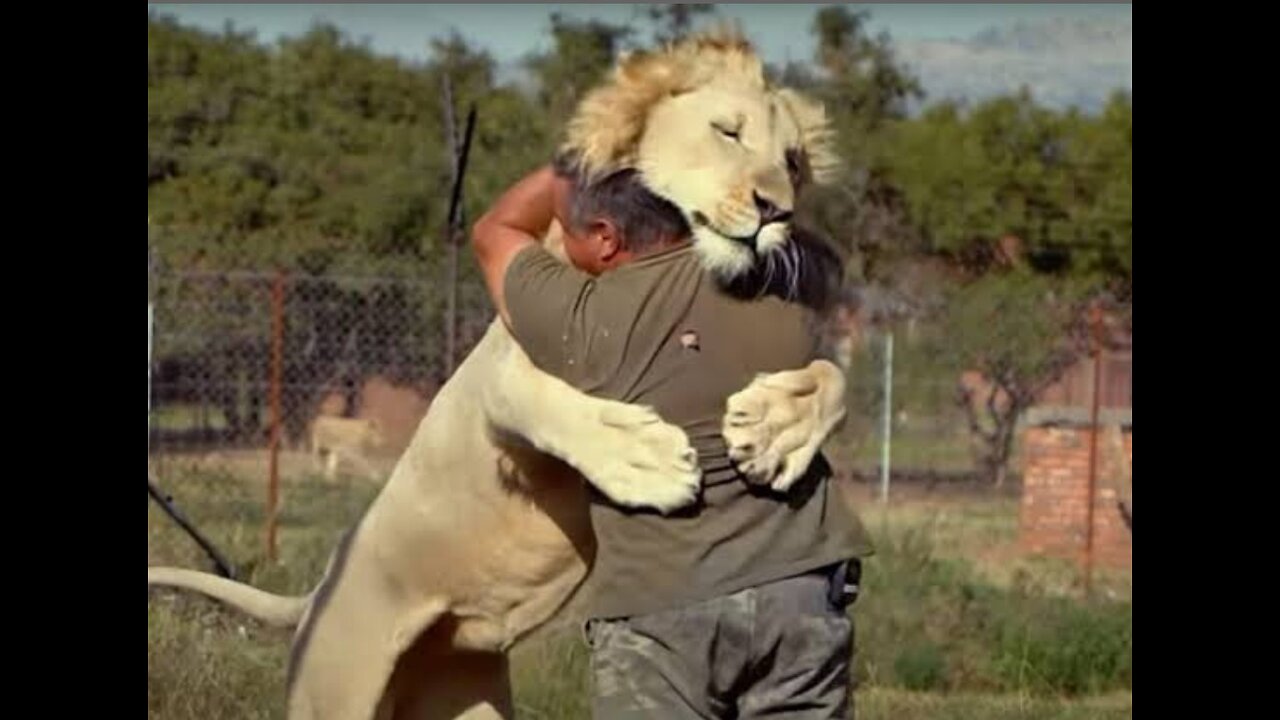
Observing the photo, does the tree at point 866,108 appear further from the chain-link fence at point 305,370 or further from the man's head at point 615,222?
the man's head at point 615,222

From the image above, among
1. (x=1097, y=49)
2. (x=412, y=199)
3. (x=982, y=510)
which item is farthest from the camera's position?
(x=1097, y=49)

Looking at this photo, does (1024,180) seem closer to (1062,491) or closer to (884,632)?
(1062,491)

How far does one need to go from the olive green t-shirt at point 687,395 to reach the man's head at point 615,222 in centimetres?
5

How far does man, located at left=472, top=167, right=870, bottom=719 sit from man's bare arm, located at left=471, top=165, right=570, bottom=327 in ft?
0.40

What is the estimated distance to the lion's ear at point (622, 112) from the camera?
4.59 meters

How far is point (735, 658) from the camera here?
14.4 feet

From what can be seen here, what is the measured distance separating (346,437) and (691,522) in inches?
571

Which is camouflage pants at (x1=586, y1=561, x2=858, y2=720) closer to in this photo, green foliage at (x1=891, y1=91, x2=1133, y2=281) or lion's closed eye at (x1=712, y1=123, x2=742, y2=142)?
lion's closed eye at (x1=712, y1=123, x2=742, y2=142)

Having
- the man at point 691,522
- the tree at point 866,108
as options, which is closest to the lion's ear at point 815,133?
the man at point 691,522

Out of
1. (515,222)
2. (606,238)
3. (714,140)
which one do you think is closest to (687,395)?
(606,238)

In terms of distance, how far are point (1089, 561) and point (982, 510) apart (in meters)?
5.57
